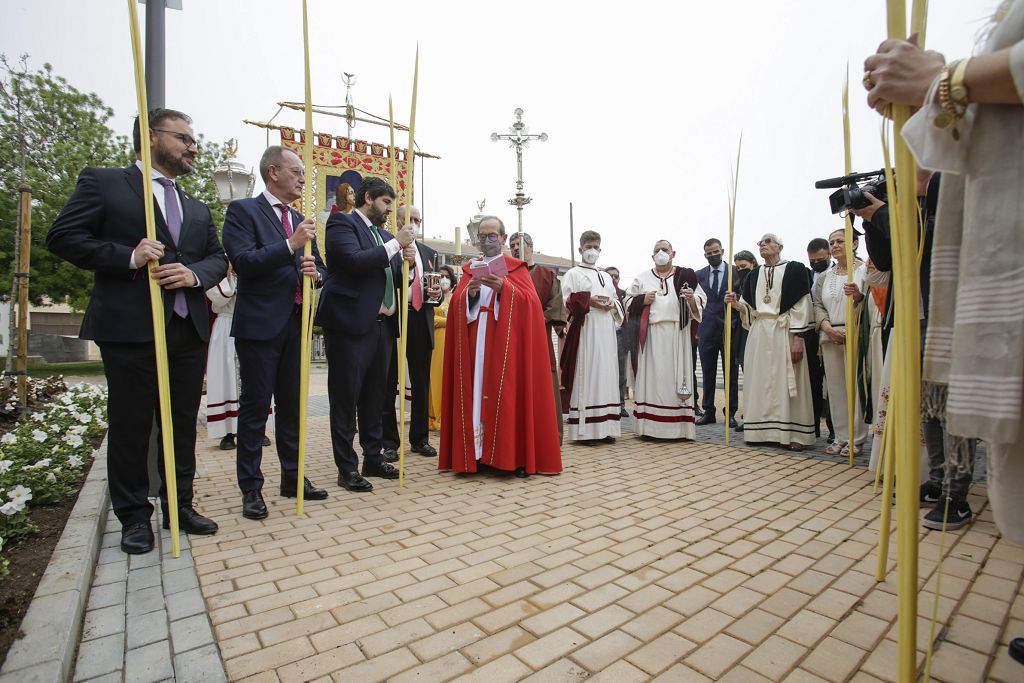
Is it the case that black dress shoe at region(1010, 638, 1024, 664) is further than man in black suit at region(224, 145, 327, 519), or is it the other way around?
man in black suit at region(224, 145, 327, 519)

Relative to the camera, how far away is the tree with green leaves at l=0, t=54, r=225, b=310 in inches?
579

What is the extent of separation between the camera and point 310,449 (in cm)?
516

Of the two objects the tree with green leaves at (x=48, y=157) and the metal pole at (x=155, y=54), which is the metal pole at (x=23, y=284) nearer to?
the metal pole at (x=155, y=54)

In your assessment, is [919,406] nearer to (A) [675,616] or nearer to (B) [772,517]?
(A) [675,616]

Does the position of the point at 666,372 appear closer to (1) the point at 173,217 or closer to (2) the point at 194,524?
(2) the point at 194,524

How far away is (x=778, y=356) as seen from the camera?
5.30 meters

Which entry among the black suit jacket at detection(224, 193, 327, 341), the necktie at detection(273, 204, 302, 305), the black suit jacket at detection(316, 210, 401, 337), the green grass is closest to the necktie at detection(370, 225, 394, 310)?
the black suit jacket at detection(316, 210, 401, 337)

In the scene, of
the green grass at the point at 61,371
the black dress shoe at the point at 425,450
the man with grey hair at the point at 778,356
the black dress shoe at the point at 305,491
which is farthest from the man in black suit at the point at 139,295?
the green grass at the point at 61,371

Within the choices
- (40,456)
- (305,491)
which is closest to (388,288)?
(305,491)

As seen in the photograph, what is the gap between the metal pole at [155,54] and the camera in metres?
3.99

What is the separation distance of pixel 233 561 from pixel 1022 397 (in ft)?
9.02

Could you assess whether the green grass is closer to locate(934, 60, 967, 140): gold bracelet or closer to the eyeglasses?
the eyeglasses

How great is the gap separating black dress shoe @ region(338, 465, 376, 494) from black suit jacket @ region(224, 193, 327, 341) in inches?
44.0

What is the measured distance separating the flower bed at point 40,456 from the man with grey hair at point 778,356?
17.6 ft
